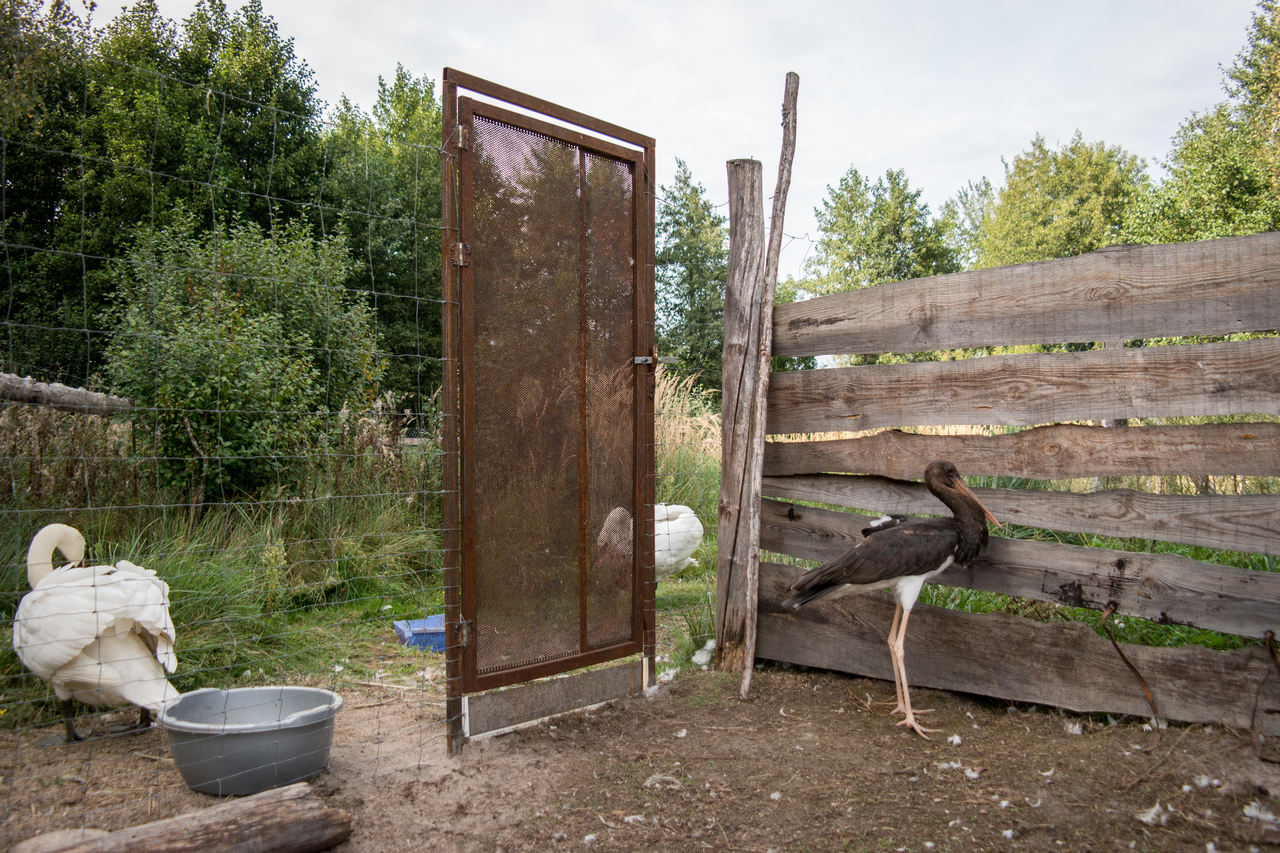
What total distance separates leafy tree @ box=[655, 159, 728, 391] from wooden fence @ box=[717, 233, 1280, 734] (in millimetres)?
22112

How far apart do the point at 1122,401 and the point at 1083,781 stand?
164cm

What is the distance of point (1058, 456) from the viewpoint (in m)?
3.50

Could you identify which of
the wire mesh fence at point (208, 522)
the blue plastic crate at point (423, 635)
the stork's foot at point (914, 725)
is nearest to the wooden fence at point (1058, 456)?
the stork's foot at point (914, 725)

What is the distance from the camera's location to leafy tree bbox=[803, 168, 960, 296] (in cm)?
3366

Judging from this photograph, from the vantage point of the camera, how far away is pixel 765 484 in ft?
14.8

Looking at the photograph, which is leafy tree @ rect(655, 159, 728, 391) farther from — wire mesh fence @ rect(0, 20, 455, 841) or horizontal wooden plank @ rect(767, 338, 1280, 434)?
horizontal wooden plank @ rect(767, 338, 1280, 434)

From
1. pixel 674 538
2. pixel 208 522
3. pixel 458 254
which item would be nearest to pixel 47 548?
pixel 208 522

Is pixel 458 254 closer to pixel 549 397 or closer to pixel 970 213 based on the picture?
pixel 549 397

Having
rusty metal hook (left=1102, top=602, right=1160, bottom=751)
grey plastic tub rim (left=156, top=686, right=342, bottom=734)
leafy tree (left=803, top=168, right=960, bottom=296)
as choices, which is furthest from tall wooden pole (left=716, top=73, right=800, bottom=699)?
leafy tree (left=803, top=168, right=960, bottom=296)

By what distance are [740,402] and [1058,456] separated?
1.69 meters

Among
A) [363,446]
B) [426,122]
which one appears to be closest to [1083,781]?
[363,446]

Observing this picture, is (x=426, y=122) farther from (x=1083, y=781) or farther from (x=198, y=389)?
(x=1083, y=781)

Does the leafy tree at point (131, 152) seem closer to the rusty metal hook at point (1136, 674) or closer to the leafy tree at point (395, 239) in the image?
the leafy tree at point (395, 239)

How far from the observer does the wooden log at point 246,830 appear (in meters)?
2.22
